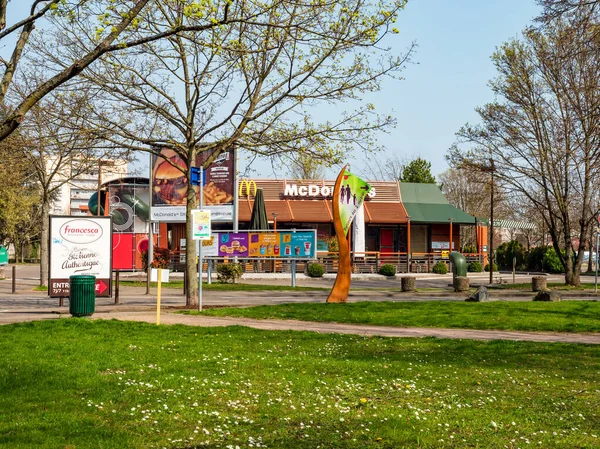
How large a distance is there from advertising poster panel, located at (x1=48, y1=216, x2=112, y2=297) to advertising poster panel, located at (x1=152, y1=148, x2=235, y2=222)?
43.4ft

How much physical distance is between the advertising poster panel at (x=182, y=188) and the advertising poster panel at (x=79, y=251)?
13.2 metres

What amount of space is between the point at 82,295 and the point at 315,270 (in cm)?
2460

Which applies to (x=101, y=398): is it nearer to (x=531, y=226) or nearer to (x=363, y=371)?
(x=363, y=371)

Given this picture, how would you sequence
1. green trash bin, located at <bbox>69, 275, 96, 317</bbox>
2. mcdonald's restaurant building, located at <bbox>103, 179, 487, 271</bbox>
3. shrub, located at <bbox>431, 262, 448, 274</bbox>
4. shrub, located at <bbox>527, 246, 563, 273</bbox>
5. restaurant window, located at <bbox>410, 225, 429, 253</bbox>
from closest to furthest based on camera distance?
green trash bin, located at <bbox>69, 275, 96, 317</bbox>, shrub, located at <bbox>431, 262, 448, 274</bbox>, mcdonald's restaurant building, located at <bbox>103, 179, 487, 271</bbox>, restaurant window, located at <bbox>410, 225, 429, 253</bbox>, shrub, located at <bbox>527, 246, 563, 273</bbox>

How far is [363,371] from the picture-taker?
10.1 meters

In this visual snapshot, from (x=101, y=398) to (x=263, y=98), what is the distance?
537 inches

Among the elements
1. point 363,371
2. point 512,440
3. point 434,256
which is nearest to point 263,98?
point 363,371

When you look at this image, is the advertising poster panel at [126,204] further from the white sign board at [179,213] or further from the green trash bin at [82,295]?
the green trash bin at [82,295]

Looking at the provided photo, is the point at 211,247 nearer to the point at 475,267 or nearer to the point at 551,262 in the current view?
the point at 475,267

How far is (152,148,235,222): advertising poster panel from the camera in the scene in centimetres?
3384

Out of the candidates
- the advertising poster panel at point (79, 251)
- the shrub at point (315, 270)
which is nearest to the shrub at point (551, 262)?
the shrub at point (315, 270)

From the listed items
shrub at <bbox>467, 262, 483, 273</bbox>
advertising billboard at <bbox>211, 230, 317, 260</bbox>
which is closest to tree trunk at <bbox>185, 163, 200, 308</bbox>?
advertising billboard at <bbox>211, 230, 317, 260</bbox>

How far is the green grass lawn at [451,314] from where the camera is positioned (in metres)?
17.0

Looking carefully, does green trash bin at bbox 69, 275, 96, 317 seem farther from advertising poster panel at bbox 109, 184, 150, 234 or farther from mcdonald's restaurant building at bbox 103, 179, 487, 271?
advertising poster panel at bbox 109, 184, 150, 234
